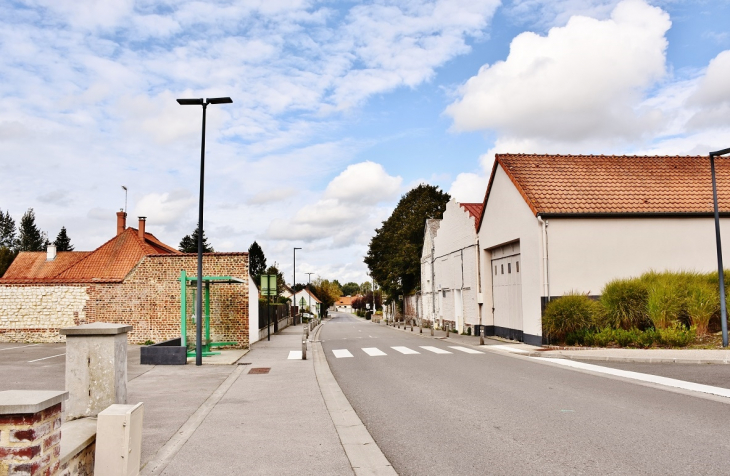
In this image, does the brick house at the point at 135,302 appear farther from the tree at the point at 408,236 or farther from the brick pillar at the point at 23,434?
the tree at the point at 408,236

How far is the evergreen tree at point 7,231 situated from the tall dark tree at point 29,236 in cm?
85

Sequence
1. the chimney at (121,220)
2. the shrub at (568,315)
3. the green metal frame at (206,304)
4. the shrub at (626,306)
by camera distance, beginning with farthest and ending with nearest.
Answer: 1. the chimney at (121,220)
2. the shrub at (568,315)
3. the shrub at (626,306)
4. the green metal frame at (206,304)

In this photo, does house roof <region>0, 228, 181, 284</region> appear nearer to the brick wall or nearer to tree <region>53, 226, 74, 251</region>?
the brick wall

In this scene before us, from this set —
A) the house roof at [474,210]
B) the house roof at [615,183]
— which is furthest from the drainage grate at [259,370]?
the house roof at [474,210]

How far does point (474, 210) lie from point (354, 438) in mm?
27009

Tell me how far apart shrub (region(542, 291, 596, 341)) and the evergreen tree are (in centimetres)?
9654

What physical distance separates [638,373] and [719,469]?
8.05 m

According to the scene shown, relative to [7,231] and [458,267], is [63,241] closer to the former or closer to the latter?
[7,231]

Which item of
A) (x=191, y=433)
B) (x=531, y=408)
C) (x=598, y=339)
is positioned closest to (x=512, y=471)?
(x=531, y=408)

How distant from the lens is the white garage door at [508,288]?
969 inches

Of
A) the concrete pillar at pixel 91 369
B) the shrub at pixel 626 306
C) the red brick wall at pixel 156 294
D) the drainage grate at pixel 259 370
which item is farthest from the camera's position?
the red brick wall at pixel 156 294

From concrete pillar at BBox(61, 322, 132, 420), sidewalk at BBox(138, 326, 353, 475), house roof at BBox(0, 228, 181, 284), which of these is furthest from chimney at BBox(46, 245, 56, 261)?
concrete pillar at BBox(61, 322, 132, 420)

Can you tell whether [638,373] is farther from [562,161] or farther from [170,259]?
[170,259]

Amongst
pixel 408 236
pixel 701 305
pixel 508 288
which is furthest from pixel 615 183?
pixel 408 236
